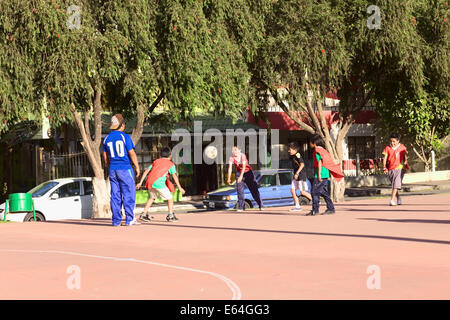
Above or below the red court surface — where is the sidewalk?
below

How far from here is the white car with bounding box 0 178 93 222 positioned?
2433 cm

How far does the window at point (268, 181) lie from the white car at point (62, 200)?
5.45 metres

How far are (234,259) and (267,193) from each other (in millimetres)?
16267

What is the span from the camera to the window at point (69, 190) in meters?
25.1

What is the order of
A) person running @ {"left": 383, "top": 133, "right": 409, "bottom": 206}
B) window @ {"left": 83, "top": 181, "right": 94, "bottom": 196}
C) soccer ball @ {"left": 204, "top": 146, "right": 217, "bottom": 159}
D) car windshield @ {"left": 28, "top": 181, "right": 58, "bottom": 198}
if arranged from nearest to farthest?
person running @ {"left": 383, "top": 133, "right": 409, "bottom": 206} → car windshield @ {"left": 28, "top": 181, "right": 58, "bottom": 198} → window @ {"left": 83, "top": 181, "right": 94, "bottom": 196} → soccer ball @ {"left": 204, "top": 146, "right": 217, "bottom": 159}

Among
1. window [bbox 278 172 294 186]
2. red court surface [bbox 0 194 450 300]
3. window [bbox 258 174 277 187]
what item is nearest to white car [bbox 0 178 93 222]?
window [bbox 258 174 277 187]

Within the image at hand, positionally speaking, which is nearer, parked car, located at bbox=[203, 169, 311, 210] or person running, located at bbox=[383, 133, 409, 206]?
person running, located at bbox=[383, 133, 409, 206]

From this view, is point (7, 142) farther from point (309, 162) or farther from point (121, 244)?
→ point (121, 244)

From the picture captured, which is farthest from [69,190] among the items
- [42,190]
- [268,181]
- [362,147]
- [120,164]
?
[362,147]

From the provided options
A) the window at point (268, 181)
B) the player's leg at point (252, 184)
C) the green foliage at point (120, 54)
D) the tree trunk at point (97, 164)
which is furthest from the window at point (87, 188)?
the player's leg at point (252, 184)

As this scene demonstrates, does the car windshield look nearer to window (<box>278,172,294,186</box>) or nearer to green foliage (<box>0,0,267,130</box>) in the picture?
green foliage (<box>0,0,267,130</box>)

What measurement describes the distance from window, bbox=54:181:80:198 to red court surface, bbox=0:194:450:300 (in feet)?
24.2

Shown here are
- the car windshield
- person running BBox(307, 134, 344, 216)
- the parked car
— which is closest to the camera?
person running BBox(307, 134, 344, 216)
